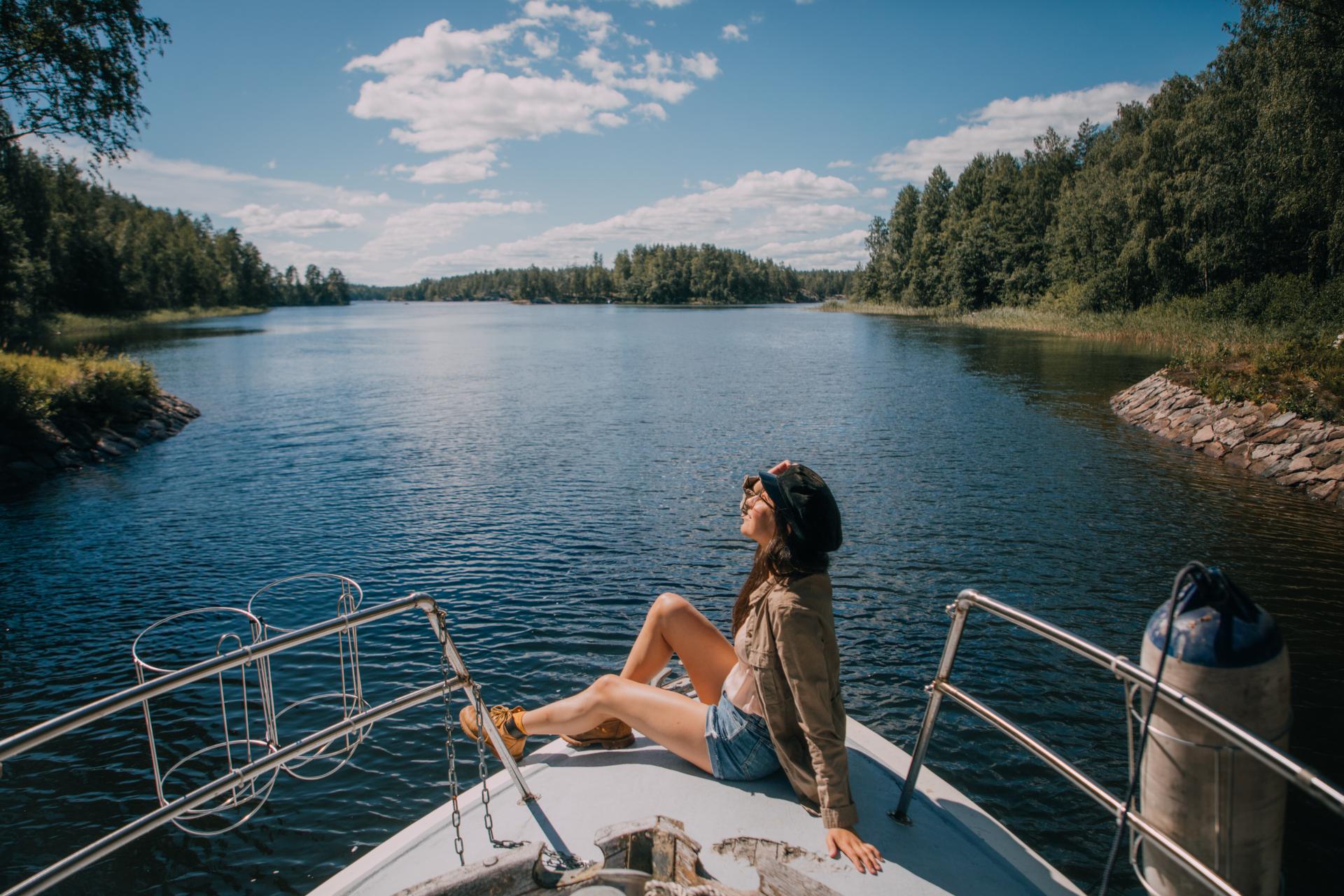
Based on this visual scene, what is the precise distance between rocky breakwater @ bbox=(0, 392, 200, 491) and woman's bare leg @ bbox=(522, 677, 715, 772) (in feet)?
64.8

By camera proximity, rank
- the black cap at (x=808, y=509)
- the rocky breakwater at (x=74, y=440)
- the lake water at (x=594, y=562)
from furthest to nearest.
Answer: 1. the rocky breakwater at (x=74, y=440)
2. the lake water at (x=594, y=562)
3. the black cap at (x=808, y=509)

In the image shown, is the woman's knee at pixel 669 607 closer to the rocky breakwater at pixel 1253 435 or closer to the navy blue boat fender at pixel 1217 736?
the navy blue boat fender at pixel 1217 736

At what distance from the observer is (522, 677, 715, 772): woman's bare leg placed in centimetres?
426

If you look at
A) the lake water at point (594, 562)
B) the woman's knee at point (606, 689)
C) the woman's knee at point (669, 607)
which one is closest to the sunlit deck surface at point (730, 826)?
the woman's knee at point (606, 689)

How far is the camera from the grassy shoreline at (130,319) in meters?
71.8

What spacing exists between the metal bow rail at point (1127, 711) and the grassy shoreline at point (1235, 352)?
64.9 feet

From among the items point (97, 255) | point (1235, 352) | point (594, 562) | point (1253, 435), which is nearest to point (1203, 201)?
point (1235, 352)

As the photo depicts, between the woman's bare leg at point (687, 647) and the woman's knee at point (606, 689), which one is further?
the woman's bare leg at point (687, 647)

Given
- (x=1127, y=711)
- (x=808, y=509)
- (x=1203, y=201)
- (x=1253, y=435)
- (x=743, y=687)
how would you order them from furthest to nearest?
(x=1203, y=201)
(x=1253, y=435)
(x=743, y=687)
(x=808, y=509)
(x=1127, y=711)

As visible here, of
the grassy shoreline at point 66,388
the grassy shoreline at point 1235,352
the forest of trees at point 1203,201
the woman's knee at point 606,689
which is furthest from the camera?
the forest of trees at point 1203,201

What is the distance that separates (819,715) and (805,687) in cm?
15

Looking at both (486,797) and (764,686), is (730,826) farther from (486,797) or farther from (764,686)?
(486,797)

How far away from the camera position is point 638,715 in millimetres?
4379

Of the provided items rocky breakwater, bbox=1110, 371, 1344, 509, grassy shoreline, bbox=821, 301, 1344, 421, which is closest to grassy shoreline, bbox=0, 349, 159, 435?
rocky breakwater, bbox=1110, 371, 1344, 509
